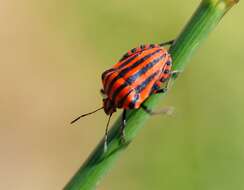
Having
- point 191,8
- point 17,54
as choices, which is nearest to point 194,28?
point 191,8

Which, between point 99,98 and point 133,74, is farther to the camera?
point 99,98

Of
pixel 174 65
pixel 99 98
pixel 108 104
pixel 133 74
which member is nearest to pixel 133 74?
pixel 133 74

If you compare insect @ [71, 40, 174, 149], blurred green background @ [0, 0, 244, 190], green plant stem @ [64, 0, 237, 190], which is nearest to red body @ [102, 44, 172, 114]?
insect @ [71, 40, 174, 149]

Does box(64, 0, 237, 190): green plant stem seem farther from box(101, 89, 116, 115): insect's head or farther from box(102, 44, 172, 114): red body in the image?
box(101, 89, 116, 115): insect's head

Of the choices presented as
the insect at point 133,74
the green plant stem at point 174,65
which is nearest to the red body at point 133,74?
the insect at point 133,74

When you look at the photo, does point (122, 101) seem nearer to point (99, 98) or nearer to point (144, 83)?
point (144, 83)

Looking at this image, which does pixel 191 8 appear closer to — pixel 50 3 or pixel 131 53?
pixel 50 3
